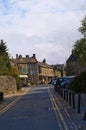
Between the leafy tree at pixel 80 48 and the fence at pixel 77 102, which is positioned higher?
the leafy tree at pixel 80 48

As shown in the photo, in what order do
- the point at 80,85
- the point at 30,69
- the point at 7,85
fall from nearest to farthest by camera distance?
the point at 80,85
the point at 7,85
the point at 30,69

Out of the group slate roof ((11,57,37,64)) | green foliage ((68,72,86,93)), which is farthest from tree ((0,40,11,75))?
slate roof ((11,57,37,64))

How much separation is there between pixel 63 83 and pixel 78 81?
1947 centimetres

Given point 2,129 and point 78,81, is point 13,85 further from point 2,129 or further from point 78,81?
point 2,129

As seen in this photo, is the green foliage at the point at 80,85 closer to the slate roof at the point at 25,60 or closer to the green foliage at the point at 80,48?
the green foliage at the point at 80,48

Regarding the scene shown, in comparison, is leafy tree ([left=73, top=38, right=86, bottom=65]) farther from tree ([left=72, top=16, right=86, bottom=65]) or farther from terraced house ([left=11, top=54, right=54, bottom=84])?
terraced house ([left=11, top=54, right=54, bottom=84])

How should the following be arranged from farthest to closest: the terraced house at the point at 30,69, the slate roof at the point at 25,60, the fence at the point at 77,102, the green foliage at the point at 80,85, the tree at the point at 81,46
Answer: the slate roof at the point at 25,60 < the terraced house at the point at 30,69 < the tree at the point at 81,46 < the green foliage at the point at 80,85 < the fence at the point at 77,102

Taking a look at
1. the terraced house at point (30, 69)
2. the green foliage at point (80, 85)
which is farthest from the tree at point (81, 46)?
the terraced house at point (30, 69)

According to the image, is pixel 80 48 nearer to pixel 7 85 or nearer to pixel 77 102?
pixel 7 85

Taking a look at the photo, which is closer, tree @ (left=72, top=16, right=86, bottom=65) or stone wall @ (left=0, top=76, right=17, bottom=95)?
stone wall @ (left=0, top=76, right=17, bottom=95)

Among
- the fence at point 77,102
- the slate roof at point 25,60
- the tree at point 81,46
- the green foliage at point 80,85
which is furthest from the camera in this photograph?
the slate roof at point 25,60

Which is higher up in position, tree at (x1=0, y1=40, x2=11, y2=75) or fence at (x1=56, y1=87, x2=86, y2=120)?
tree at (x1=0, y1=40, x2=11, y2=75)

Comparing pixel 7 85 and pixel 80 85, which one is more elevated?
pixel 7 85

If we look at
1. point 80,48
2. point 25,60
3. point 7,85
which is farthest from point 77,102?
point 25,60
